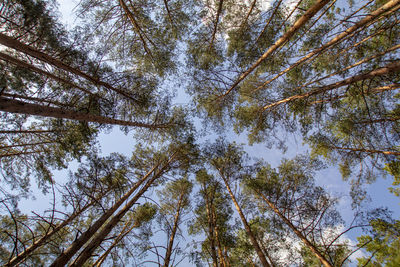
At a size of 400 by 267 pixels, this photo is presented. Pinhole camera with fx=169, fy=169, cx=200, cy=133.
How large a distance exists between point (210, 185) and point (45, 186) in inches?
326

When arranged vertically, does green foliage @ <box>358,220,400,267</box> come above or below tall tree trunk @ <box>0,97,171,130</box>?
above

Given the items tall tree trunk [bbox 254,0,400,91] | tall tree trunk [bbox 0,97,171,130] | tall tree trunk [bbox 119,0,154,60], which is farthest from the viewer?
tall tree trunk [bbox 119,0,154,60]

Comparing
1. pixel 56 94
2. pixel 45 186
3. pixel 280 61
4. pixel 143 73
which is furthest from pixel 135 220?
pixel 280 61

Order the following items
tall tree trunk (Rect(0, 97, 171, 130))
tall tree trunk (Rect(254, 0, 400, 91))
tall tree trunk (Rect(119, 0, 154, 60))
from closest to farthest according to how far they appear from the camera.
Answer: tall tree trunk (Rect(0, 97, 171, 130)) < tall tree trunk (Rect(254, 0, 400, 91)) < tall tree trunk (Rect(119, 0, 154, 60))

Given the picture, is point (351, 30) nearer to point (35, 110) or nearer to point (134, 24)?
point (134, 24)

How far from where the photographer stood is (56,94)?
255 inches

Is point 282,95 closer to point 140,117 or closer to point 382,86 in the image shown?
point 382,86

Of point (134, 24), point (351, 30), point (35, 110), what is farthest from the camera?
point (134, 24)

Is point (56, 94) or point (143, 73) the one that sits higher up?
point (143, 73)

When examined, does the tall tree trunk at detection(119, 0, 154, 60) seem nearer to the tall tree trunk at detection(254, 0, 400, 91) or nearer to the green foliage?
the tall tree trunk at detection(254, 0, 400, 91)

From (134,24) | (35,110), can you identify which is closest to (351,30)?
(134,24)

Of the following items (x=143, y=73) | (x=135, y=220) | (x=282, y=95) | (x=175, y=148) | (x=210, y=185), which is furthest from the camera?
(x=210, y=185)

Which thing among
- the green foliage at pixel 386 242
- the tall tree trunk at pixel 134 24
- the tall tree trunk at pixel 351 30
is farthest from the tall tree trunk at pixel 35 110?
the green foliage at pixel 386 242

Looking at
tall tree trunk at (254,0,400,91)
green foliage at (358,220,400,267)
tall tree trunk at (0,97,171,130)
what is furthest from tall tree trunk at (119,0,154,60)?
green foliage at (358,220,400,267)
